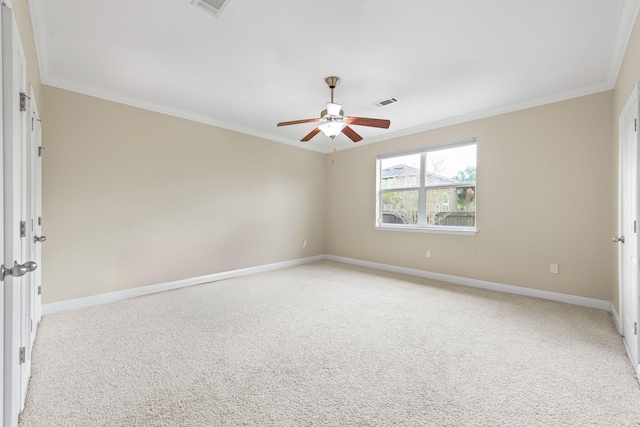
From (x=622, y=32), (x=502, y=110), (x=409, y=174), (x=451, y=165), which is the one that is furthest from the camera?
(x=409, y=174)

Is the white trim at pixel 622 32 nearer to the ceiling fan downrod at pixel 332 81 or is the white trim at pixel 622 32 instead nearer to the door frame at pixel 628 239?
the door frame at pixel 628 239

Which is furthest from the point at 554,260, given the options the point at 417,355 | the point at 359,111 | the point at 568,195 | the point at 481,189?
the point at 359,111

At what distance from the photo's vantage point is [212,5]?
2016 millimetres

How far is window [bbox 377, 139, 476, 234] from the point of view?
14.3ft

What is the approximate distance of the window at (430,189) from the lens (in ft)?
14.3

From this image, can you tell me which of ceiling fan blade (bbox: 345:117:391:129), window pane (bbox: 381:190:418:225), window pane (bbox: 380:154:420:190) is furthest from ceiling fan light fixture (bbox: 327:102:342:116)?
window pane (bbox: 381:190:418:225)

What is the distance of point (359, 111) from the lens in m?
4.06

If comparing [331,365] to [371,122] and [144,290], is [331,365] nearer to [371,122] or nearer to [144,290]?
[371,122]

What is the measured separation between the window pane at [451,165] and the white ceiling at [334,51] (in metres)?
0.70

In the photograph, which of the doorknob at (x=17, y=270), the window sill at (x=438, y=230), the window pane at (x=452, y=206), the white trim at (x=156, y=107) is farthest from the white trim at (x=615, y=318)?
the white trim at (x=156, y=107)

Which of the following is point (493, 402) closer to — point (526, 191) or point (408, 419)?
point (408, 419)

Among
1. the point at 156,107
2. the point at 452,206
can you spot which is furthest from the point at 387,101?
the point at 156,107

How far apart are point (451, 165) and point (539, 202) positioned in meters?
1.30

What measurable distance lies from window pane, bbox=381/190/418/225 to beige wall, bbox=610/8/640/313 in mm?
2442
